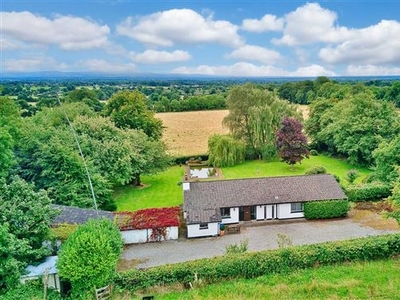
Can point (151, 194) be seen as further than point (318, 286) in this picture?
Yes

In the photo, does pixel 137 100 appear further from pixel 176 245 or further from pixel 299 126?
pixel 176 245

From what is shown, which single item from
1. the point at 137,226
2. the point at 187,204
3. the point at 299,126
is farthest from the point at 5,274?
the point at 299,126

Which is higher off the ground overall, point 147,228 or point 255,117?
point 255,117

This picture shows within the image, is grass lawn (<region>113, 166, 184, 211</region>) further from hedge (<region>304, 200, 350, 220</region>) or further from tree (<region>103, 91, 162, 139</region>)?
hedge (<region>304, 200, 350, 220</region>)

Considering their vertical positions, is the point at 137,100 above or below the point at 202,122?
above

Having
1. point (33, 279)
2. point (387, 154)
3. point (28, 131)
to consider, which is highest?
point (28, 131)

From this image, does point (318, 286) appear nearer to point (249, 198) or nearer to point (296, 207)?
point (249, 198)

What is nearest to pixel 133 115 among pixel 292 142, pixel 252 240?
pixel 292 142
